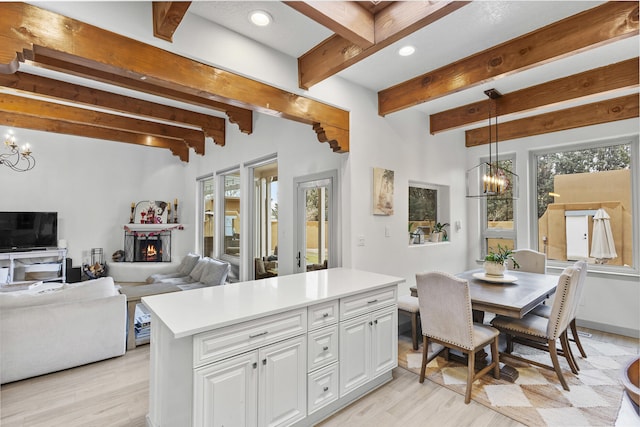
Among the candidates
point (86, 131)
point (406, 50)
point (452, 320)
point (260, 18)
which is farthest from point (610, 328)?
point (86, 131)

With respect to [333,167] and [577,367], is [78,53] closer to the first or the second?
[333,167]

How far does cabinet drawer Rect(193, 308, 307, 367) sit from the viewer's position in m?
1.59

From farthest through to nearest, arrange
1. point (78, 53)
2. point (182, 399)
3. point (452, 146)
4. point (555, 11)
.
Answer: point (452, 146) → point (555, 11) → point (78, 53) → point (182, 399)

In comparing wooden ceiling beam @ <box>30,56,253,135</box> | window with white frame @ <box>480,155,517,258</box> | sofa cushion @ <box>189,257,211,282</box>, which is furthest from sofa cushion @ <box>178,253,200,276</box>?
window with white frame @ <box>480,155,517,258</box>

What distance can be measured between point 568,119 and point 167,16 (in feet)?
15.2

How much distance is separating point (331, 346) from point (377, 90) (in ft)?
8.88

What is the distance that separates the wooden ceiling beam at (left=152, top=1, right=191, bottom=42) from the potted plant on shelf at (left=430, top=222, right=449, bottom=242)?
384cm

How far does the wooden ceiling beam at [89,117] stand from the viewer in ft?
13.2

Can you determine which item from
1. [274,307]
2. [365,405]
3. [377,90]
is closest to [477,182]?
[377,90]

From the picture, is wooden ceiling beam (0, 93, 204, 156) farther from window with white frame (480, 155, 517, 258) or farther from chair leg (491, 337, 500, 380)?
chair leg (491, 337, 500, 380)

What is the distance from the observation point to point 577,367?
2779 mm

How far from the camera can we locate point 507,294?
2.74m

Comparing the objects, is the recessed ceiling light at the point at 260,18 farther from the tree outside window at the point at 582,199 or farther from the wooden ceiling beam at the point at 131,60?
the tree outside window at the point at 582,199

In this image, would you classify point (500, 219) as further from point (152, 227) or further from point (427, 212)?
point (152, 227)
